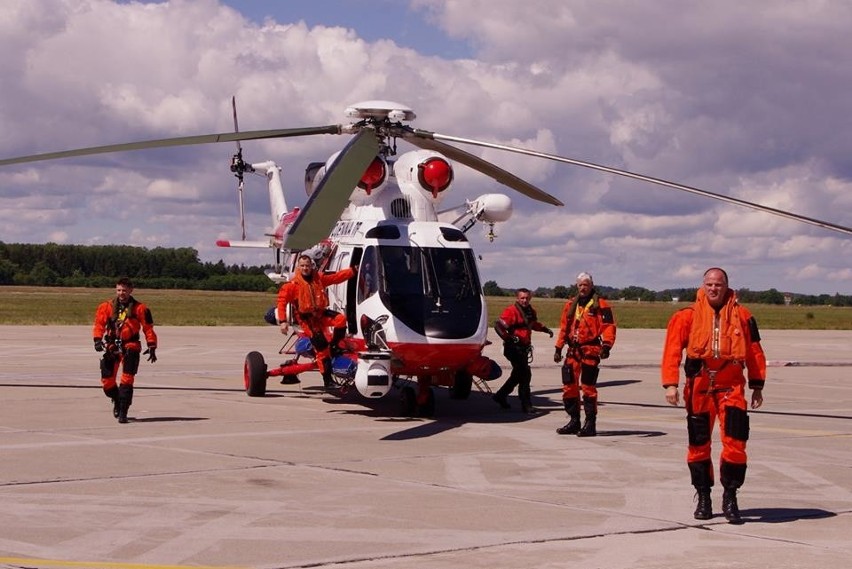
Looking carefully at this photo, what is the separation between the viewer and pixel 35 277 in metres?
150

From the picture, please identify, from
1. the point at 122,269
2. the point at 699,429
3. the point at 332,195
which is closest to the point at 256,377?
the point at 332,195

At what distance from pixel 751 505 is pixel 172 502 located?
4514mm

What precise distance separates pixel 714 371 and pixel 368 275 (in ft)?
24.2

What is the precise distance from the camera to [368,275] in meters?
15.8

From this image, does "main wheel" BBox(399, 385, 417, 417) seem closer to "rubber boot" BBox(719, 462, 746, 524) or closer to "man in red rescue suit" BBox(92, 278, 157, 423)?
"man in red rescue suit" BBox(92, 278, 157, 423)

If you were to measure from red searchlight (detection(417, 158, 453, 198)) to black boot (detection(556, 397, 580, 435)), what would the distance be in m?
4.29

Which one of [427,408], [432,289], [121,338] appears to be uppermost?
[432,289]

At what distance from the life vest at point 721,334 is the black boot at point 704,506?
0.99 metres

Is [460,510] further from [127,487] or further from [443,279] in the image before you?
[443,279]

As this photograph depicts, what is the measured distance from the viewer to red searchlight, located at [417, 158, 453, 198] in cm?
1702

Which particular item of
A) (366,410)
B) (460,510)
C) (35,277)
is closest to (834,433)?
(366,410)

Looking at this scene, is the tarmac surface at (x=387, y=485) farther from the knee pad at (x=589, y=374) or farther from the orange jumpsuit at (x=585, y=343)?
the knee pad at (x=589, y=374)

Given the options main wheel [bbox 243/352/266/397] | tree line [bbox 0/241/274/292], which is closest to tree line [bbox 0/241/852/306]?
tree line [bbox 0/241/274/292]

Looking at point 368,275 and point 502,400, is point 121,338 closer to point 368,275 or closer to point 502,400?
point 368,275
